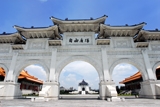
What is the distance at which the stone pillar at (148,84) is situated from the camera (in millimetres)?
11049

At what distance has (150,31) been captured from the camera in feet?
42.3

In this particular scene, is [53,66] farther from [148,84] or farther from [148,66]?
[148,66]

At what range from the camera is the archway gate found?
11.6 m

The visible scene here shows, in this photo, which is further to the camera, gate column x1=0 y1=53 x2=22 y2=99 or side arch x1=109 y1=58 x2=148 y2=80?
side arch x1=109 y1=58 x2=148 y2=80

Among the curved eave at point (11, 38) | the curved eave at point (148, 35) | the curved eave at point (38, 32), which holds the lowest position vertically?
the curved eave at point (148, 35)

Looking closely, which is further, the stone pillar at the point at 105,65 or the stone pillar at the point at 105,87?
the stone pillar at the point at 105,65

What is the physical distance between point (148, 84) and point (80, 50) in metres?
8.04

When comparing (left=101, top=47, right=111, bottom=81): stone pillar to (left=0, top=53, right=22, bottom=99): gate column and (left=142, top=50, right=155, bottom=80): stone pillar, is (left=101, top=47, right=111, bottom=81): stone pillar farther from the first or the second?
(left=0, top=53, right=22, bottom=99): gate column

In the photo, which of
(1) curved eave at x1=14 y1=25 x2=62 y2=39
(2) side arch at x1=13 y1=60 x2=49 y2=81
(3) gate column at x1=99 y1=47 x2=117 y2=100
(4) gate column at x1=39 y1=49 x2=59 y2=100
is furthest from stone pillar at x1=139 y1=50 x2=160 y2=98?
(2) side arch at x1=13 y1=60 x2=49 y2=81

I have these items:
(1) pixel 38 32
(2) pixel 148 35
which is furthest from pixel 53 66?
(2) pixel 148 35

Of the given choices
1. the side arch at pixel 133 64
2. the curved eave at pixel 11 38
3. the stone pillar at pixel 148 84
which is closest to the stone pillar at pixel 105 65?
the side arch at pixel 133 64

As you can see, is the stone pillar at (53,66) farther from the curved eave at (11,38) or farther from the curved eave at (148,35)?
the curved eave at (148,35)

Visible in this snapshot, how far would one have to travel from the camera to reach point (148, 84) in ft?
37.1

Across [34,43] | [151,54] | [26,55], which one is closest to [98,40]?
[151,54]
